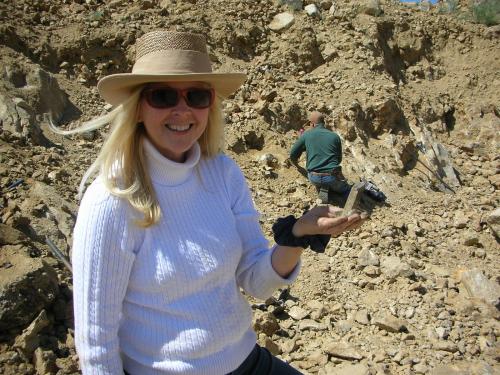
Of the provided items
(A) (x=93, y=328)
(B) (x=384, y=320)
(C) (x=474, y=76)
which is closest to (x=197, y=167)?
(A) (x=93, y=328)

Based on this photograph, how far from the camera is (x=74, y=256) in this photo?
5.08 ft

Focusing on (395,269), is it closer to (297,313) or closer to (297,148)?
(297,313)

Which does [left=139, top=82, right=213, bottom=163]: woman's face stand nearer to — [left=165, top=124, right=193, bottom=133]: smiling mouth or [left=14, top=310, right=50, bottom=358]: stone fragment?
[left=165, top=124, right=193, bottom=133]: smiling mouth

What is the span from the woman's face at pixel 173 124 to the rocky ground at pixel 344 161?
1982 millimetres

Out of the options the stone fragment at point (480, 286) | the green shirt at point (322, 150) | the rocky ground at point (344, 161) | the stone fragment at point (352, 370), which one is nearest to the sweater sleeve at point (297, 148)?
the green shirt at point (322, 150)

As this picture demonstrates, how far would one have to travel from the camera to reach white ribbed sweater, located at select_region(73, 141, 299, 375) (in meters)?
1.55

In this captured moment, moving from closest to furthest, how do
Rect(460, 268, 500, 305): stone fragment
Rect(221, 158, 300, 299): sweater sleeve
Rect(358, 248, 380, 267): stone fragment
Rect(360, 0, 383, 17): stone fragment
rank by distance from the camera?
Rect(221, 158, 300, 299): sweater sleeve → Rect(460, 268, 500, 305): stone fragment → Rect(358, 248, 380, 267): stone fragment → Rect(360, 0, 383, 17): stone fragment

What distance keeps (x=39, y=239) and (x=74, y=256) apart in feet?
9.01

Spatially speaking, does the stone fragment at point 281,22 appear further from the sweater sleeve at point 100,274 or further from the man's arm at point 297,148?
the sweater sleeve at point 100,274

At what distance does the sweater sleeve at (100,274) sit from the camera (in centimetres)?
153

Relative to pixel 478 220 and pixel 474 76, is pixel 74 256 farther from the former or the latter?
pixel 474 76

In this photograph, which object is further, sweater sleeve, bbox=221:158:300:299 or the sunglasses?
sweater sleeve, bbox=221:158:300:299

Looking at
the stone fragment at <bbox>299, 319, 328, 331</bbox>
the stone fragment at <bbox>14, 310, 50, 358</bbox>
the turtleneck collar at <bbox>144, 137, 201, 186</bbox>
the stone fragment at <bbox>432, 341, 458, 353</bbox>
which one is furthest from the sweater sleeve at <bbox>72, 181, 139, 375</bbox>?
the stone fragment at <bbox>432, 341, 458, 353</bbox>

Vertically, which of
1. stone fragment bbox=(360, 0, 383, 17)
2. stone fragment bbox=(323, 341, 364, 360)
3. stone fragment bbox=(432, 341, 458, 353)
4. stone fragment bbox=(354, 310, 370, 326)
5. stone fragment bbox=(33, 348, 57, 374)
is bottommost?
stone fragment bbox=(432, 341, 458, 353)
